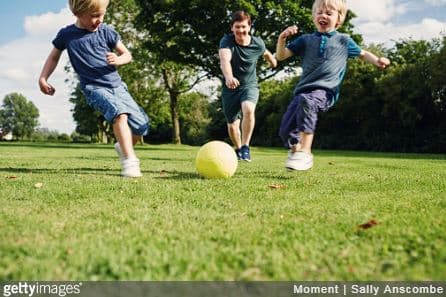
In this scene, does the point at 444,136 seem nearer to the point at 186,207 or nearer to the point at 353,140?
the point at 353,140

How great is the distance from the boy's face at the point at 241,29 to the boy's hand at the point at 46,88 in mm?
3640

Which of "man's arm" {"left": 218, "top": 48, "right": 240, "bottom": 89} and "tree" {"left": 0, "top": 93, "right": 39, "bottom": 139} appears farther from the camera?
"tree" {"left": 0, "top": 93, "right": 39, "bottom": 139}

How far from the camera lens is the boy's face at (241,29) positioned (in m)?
8.01

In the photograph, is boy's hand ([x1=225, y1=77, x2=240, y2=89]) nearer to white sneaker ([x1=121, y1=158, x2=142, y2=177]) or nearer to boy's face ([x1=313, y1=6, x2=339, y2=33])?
boy's face ([x1=313, y1=6, x2=339, y2=33])

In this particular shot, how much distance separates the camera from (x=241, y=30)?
8.06 meters

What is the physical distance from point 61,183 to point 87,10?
220cm

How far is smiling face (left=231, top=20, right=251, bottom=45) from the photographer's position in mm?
8016

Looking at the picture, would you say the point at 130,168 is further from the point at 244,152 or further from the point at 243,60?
the point at 243,60

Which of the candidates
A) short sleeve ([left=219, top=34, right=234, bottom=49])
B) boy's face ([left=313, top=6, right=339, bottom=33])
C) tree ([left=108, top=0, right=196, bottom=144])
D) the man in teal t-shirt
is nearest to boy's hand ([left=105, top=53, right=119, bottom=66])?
boy's face ([left=313, top=6, right=339, bottom=33])

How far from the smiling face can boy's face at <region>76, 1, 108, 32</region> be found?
303cm

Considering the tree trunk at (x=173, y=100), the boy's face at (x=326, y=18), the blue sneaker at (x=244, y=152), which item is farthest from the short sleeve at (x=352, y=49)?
the tree trunk at (x=173, y=100)

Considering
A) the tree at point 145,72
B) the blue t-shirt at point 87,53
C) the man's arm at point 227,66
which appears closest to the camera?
the blue t-shirt at point 87,53

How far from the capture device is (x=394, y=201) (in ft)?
11.9

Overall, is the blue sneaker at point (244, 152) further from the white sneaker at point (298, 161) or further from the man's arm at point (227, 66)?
the white sneaker at point (298, 161)
